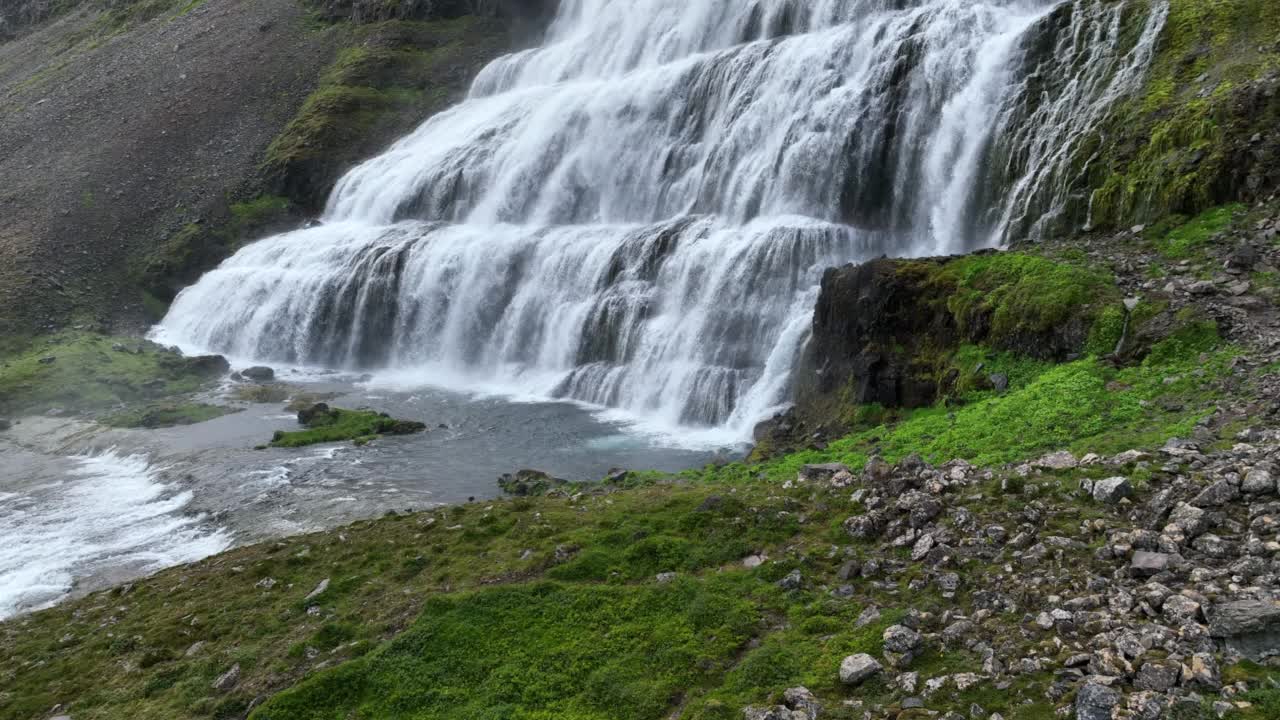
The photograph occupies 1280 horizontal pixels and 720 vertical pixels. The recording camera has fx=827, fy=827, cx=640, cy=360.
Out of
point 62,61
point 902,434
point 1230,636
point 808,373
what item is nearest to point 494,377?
point 808,373

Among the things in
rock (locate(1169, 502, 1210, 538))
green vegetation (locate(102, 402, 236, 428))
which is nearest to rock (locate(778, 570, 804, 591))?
rock (locate(1169, 502, 1210, 538))

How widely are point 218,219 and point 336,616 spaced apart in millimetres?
50324

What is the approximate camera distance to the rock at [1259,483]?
7281mm

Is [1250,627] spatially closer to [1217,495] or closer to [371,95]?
[1217,495]

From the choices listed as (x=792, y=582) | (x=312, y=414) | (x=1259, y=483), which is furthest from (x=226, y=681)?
(x=312, y=414)

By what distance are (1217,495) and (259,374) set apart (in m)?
37.1

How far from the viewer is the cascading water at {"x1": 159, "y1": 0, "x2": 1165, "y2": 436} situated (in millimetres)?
23844

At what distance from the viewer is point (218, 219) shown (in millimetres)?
53531

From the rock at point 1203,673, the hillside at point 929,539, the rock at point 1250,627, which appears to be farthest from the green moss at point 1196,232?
the rock at point 1203,673

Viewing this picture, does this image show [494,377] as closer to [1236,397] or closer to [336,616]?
[336,616]

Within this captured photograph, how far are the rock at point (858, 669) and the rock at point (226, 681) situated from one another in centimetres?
700

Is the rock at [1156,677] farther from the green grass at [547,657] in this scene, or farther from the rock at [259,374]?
the rock at [259,374]

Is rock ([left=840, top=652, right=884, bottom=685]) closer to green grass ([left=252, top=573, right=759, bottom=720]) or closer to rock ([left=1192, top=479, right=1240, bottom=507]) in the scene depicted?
green grass ([left=252, top=573, right=759, bottom=720])

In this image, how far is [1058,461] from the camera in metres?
9.56
